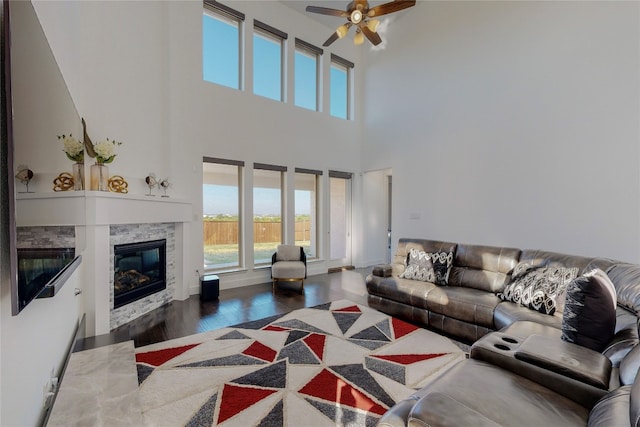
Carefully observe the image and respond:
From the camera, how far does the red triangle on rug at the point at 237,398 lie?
2021mm

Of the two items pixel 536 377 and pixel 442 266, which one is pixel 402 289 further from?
pixel 536 377

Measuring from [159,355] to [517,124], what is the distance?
18.9 feet

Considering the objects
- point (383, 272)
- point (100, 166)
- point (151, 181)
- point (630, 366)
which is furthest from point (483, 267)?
point (100, 166)

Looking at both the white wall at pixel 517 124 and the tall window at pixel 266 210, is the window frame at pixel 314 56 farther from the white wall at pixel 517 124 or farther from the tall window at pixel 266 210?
the tall window at pixel 266 210

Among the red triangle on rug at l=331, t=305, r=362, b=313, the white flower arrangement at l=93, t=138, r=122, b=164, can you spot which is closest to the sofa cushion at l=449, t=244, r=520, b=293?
the red triangle on rug at l=331, t=305, r=362, b=313

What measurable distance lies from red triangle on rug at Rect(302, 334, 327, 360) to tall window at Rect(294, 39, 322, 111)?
4.97 meters

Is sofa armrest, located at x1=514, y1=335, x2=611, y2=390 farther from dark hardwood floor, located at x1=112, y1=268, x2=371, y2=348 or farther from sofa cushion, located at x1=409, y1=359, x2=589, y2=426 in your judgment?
dark hardwood floor, located at x1=112, y1=268, x2=371, y2=348

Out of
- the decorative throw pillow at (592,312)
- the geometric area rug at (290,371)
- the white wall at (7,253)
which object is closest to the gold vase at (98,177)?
the white wall at (7,253)

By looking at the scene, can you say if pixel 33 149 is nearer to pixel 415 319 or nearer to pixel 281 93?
pixel 415 319

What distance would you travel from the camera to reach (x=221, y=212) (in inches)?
213

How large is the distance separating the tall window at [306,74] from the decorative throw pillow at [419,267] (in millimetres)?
4205

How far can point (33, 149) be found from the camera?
4.79ft

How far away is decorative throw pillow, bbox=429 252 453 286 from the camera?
3.85 metres

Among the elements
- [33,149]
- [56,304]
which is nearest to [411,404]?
[33,149]
